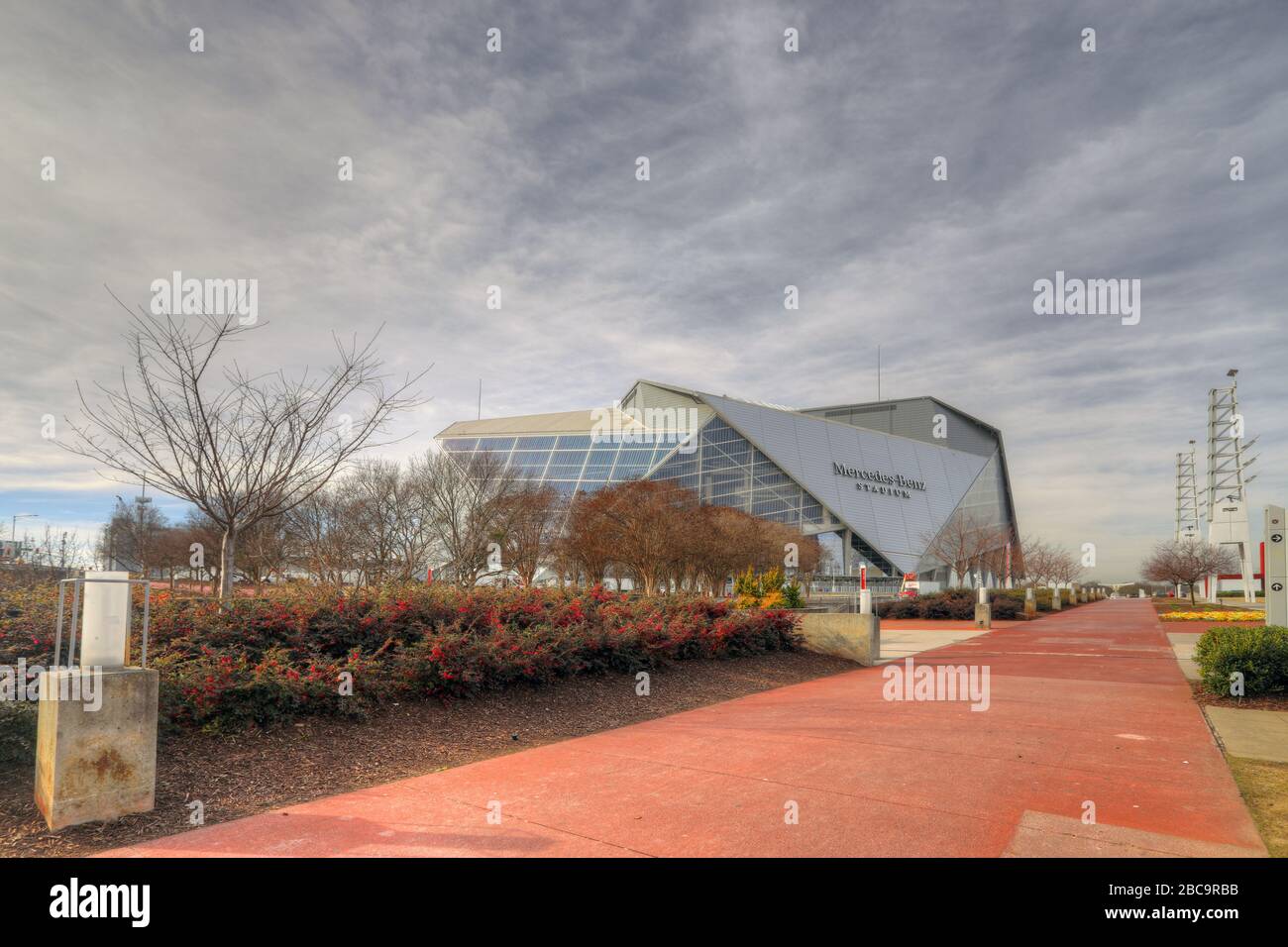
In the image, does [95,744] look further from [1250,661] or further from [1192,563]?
[1192,563]

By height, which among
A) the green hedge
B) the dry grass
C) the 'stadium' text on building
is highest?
the 'stadium' text on building

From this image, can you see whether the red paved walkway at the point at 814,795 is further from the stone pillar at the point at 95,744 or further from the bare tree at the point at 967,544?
the bare tree at the point at 967,544

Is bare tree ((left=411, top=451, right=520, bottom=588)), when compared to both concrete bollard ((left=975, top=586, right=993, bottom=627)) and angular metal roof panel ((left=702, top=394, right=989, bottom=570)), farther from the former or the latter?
angular metal roof panel ((left=702, top=394, right=989, bottom=570))

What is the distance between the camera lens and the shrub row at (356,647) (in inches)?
263

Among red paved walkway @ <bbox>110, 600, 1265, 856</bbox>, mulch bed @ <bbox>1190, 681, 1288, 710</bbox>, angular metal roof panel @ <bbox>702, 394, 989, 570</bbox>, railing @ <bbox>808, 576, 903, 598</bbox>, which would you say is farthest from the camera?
angular metal roof panel @ <bbox>702, 394, 989, 570</bbox>

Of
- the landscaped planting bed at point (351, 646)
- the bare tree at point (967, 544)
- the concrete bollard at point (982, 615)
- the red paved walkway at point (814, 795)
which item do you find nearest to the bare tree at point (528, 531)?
the landscaped planting bed at point (351, 646)

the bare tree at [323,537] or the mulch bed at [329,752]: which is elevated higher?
the bare tree at [323,537]

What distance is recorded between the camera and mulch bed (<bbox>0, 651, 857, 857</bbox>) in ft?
15.7

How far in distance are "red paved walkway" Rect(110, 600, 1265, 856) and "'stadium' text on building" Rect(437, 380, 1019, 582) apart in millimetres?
43597

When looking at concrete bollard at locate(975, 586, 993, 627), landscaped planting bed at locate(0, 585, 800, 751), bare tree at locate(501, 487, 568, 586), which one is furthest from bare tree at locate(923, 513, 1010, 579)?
landscaped planting bed at locate(0, 585, 800, 751)

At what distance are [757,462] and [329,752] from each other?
58.9 metres

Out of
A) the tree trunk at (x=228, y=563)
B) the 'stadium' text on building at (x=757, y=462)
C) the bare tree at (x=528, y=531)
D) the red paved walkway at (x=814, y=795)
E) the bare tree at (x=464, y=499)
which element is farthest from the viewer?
the 'stadium' text on building at (x=757, y=462)

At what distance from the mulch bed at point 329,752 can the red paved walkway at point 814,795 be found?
313 mm
